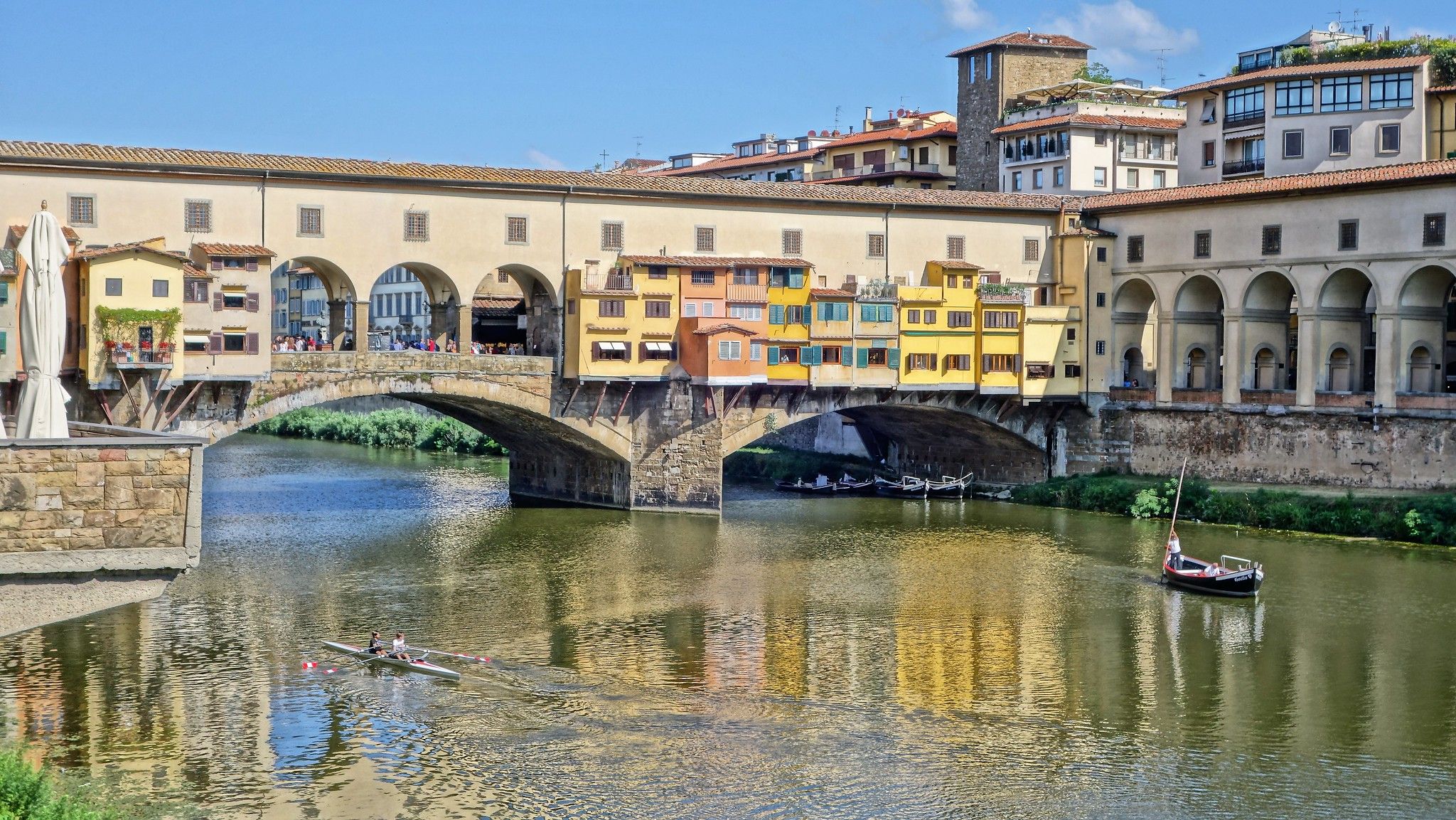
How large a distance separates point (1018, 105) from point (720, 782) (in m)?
55.3

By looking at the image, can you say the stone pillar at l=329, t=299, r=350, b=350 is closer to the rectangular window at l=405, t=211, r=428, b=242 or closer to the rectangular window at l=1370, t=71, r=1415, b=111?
the rectangular window at l=405, t=211, r=428, b=242

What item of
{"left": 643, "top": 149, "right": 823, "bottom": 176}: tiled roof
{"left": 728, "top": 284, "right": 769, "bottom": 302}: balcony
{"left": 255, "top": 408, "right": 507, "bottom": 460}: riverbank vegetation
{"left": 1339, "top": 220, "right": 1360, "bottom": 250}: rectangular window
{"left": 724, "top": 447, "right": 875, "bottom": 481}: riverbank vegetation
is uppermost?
{"left": 643, "top": 149, "right": 823, "bottom": 176}: tiled roof

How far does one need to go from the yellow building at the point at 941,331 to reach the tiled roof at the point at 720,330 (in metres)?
5.69

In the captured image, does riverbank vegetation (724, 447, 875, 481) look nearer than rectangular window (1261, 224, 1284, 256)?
No

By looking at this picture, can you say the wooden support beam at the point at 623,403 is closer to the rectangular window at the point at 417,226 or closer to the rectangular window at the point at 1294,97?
the rectangular window at the point at 417,226

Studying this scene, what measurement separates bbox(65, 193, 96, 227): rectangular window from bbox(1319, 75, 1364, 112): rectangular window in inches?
→ 1626

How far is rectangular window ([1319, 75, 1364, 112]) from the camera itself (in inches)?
2317

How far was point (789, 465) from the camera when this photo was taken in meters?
62.3

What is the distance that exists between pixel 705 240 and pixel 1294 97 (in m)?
23.9

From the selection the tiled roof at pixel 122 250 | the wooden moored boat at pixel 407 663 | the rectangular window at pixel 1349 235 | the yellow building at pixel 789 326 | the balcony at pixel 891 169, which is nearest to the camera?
the wooden moored boat at pixel 407 663

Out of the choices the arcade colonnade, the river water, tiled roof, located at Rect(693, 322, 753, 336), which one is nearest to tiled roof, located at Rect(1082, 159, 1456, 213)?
the arcade colonnade

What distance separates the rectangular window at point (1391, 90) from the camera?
5791 cm

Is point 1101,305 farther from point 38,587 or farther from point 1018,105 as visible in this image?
point 38,587

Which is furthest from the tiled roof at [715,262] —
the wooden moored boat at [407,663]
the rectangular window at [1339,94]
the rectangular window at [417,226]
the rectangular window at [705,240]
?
the rectangular window at [1339,94]
